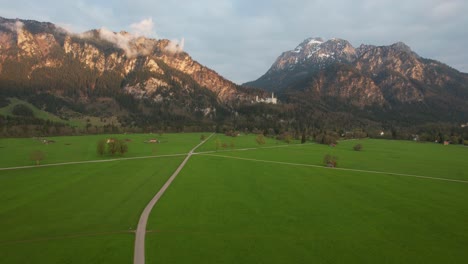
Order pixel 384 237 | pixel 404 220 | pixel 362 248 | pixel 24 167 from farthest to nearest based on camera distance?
pixel 24 167
pixel 404 220
pixel 384 237
pixel 362 248

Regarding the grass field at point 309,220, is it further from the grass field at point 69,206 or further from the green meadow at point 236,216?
the grass field at point 69,206

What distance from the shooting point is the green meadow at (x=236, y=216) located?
28234 mm

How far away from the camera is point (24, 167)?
7488 cm

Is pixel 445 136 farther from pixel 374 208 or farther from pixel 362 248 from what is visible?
pixel 362 248

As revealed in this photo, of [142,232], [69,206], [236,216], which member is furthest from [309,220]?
[69,206]

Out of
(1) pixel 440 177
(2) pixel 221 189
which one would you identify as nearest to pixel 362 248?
(2) pixel 221 189

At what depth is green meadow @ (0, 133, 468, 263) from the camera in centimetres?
2823

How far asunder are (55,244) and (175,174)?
3874cm

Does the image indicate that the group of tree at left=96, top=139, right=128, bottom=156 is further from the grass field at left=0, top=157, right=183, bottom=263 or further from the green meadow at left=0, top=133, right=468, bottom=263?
the green meadow at left=0, top=133, right=468, bottom=263

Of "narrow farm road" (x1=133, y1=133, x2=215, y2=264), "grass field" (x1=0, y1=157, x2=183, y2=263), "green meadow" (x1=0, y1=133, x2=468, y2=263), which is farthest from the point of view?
"grass field" (x1=0, y1=157, x2=183, y2=263)

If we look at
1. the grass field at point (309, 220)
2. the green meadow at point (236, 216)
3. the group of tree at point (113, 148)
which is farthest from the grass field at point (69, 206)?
the group of tree at point (113, 148)

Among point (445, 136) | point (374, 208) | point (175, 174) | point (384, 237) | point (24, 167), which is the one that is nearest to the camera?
point (384, 237)

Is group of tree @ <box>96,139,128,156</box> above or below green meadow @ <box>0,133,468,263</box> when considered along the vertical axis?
above

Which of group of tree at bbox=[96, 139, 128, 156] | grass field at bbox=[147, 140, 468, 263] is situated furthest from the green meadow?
group of tree at bbox=[96, 139, 128, 156]
